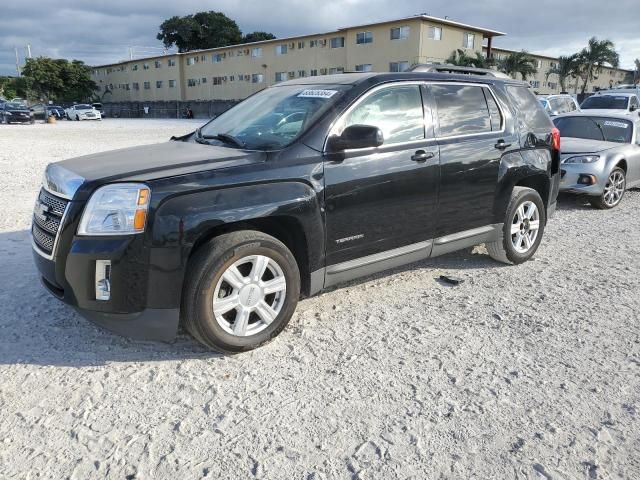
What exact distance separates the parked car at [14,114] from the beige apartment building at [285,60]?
2155 centimetres

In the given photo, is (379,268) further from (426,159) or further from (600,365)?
(600,365)

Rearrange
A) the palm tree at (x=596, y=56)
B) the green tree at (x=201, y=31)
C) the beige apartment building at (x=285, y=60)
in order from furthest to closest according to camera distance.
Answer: the green tree at (x=201, y=31) → the palm tree at (x=596, y=56) → the beige apartment building at (x=285, y=60)

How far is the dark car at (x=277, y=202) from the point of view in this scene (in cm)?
302

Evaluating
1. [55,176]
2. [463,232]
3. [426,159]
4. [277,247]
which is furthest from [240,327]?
[463,232]

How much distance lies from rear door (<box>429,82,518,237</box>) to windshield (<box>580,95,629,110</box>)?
45.5ft

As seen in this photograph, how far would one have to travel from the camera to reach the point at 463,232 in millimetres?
4637

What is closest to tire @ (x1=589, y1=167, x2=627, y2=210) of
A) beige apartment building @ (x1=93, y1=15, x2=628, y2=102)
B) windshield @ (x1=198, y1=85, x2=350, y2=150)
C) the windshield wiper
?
windshield @ (x1=198, y1=85, x2=350, y2=150)

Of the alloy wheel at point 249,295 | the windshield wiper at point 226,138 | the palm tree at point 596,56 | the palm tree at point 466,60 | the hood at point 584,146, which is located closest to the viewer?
the alloy wheel at point 249,295

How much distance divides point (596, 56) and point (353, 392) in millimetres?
61083

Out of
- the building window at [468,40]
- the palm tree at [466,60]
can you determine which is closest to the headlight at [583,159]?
the palm tree at [466,60]

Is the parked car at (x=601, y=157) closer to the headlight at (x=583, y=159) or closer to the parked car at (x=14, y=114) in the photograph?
the headlight at (x=583, y=159)

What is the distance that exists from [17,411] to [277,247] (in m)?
1.70

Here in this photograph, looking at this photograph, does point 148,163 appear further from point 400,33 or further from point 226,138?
point 400,33

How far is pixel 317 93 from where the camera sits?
404 cm
